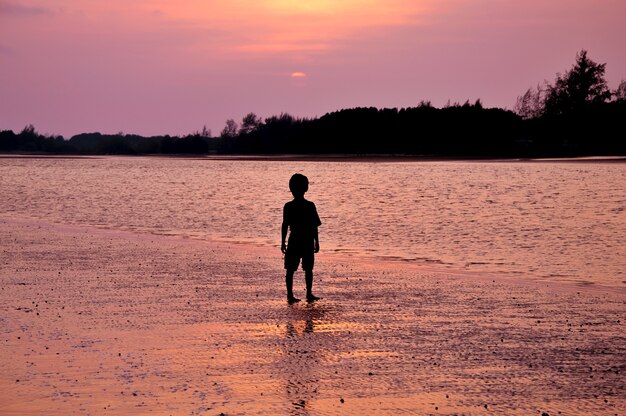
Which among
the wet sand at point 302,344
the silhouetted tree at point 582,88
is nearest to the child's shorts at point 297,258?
the wet sand at point 302,344

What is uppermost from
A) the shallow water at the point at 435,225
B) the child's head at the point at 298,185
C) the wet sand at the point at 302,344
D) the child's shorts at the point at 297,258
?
the child's head at the point at 298,185

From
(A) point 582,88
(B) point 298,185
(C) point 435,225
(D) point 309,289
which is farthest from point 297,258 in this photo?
(A) point 582,88

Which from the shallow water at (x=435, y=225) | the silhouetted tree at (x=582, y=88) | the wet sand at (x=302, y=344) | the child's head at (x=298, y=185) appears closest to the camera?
the wet sand at (x=302, y=344)

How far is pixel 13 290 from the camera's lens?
14883 millimetres

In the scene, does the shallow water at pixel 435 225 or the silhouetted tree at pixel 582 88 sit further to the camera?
the silhouetted tree at pixel 582 88

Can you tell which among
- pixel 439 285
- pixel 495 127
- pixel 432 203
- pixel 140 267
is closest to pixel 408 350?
pixel 439 285

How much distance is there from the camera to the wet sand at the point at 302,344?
8289 millimetres

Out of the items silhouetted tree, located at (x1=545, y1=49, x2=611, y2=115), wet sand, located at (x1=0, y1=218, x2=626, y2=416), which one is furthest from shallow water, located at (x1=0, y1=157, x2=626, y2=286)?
silhouetted tree, located at (x1=545, y1=49, x2=611, y2=115)

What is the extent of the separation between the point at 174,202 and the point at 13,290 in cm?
3614

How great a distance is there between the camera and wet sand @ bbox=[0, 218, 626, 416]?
8289 mm

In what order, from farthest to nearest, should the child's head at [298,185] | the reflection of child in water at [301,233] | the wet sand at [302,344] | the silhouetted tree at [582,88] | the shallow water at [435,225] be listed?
the silhouetted tree at [582,88], the shallow water at [435,225], the reflection of child in water at [301,233], the child's head at [298,185], the wet sand at [302,344]

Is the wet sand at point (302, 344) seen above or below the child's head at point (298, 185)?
below

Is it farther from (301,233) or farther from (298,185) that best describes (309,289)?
(298,185)

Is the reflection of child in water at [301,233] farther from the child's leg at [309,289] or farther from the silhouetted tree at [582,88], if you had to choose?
the silhouetted tree at [582,88]
